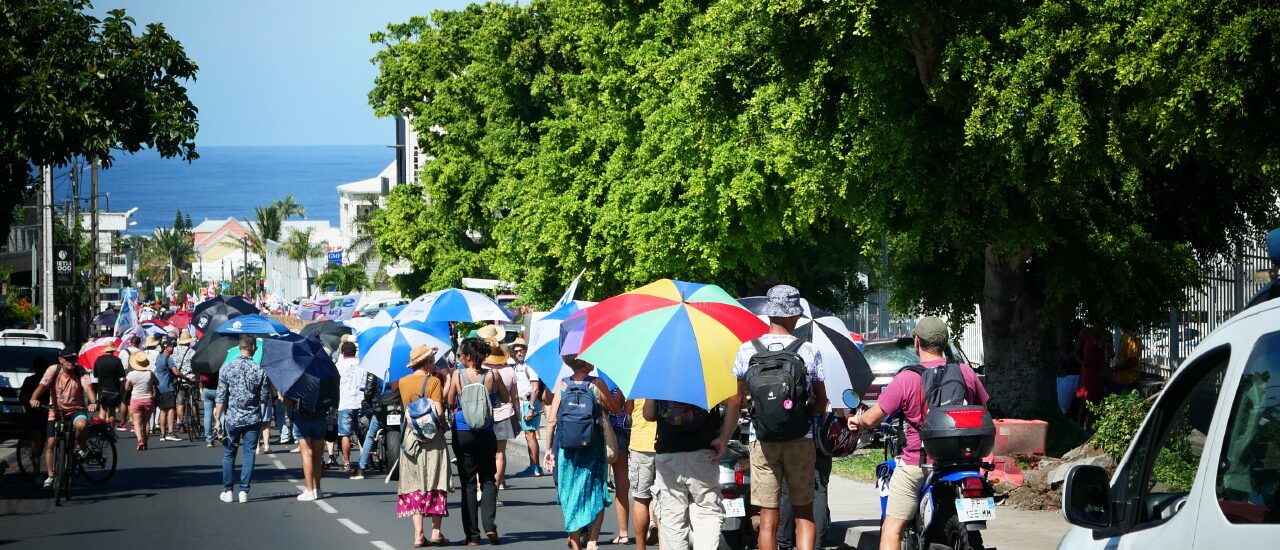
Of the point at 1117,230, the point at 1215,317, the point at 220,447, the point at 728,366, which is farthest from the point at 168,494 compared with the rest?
the point at 1215,317

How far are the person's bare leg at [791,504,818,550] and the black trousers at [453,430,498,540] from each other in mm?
3576

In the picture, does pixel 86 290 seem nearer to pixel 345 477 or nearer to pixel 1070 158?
pixel 345 477

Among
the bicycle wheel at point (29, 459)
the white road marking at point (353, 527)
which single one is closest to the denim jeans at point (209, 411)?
the bicycle wheel at point (29, 459)

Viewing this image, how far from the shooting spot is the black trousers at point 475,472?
12.6m

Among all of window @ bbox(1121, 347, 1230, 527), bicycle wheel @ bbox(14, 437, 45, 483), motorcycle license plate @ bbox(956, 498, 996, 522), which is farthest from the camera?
bicycle wheel @ bbox(14, 437, 45, 483)

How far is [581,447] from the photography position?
11.8m

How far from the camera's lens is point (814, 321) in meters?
12.1

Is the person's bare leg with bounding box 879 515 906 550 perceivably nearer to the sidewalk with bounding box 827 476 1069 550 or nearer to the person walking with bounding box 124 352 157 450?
the sidewalk with bounding box 827 476 1069 550

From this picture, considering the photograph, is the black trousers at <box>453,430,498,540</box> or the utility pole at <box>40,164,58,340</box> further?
the utility pole at <box>40,164,58,340</box>

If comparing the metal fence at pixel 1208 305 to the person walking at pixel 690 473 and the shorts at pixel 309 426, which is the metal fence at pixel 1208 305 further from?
the shorts at pixel 309 426

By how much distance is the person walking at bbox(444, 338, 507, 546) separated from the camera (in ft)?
41.3

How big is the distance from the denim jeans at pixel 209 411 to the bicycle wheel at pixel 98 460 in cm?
586

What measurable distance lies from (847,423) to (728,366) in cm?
90

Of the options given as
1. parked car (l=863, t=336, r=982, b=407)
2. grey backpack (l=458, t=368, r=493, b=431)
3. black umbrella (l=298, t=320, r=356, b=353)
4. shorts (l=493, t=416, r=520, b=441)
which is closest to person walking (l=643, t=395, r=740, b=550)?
grey backpack (l=458, t=368, r=493, b=431)
